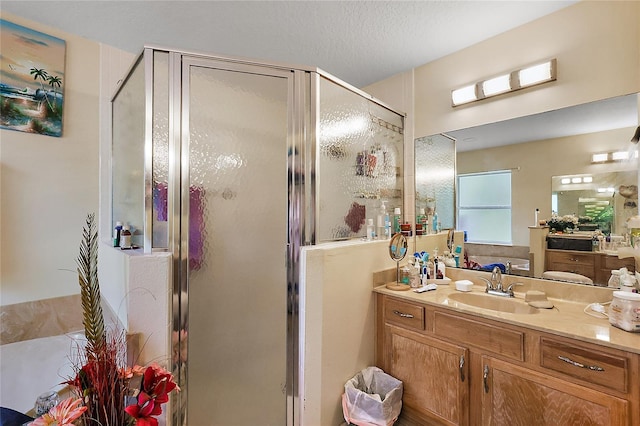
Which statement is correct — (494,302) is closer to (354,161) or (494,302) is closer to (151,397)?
(354,161)

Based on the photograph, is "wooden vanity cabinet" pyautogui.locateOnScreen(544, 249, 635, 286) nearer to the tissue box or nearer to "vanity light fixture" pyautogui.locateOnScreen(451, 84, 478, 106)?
the tissue box

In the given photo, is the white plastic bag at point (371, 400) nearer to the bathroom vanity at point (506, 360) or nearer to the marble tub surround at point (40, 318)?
the bathroom vanity at point (506, 360)

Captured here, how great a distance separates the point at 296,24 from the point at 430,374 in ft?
7.09

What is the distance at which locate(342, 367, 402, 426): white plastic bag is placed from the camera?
1.52 meters

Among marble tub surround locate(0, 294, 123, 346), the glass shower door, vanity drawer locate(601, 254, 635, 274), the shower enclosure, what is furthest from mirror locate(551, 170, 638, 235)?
marble tub surround locate(0, 294, 123, 346)

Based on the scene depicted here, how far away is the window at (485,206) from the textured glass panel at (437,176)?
0.26 ft

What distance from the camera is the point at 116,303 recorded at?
1416mm

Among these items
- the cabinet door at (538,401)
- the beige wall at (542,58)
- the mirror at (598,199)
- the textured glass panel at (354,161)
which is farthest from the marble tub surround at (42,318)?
the mirror at (598,199)

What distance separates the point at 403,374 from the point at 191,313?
126 centimetres

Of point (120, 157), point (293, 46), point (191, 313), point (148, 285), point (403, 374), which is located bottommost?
point (403, 374)

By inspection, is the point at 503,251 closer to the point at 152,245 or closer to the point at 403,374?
the point at 403,374

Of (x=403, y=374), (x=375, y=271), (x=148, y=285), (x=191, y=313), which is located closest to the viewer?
(x=148, y=285)

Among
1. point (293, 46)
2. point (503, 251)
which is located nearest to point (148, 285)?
point (293, 46)

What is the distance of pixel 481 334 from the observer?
1.40 m
